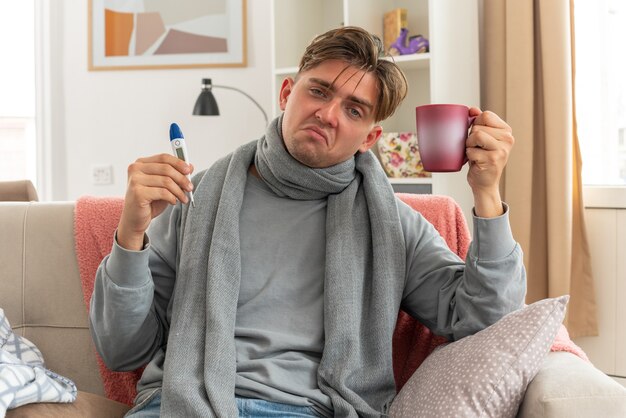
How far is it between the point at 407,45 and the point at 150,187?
1.82m

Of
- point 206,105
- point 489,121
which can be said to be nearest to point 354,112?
point 489,121

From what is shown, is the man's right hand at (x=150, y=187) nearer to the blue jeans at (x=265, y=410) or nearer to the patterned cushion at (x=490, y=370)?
the blue jeans at (x=265, y=410)

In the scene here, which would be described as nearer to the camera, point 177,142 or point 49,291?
point 177,142

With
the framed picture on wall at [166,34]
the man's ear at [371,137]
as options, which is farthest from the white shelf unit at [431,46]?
the man's ear at [371,137]

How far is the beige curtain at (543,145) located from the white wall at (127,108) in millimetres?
1239

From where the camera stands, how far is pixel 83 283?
1649 millimetres

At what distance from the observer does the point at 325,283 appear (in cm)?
147

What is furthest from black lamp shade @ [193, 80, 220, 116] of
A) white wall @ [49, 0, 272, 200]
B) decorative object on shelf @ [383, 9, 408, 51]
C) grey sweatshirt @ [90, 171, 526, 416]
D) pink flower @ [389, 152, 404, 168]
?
grey sweatshirt @ [90, 171, 526, 416]

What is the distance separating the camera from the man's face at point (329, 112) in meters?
1.48

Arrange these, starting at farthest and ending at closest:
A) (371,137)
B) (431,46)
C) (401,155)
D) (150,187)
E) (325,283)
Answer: (401,155), (431,46), (371,137), (325,283), (150,187)

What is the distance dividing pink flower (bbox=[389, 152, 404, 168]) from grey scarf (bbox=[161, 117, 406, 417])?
1.19 m

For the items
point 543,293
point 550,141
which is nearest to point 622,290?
point 543,293

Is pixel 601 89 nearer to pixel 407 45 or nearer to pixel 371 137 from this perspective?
pixel 407 45

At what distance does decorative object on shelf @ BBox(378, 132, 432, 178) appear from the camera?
2.76 meters
